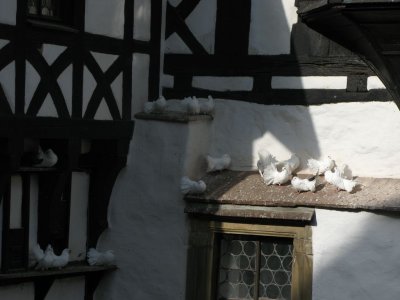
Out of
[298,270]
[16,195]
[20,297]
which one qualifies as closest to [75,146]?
[16,195]

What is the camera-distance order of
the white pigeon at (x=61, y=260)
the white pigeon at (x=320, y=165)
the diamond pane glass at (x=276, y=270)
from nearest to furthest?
the white pigeon at (x=61, y=260) → the white pigeon at (x=320, y=165) → the diamond pane glass at (x=276, y=270)

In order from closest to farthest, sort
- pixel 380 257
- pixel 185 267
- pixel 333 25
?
pixel 333 25 < pixel 380 257 < pixel 185 267

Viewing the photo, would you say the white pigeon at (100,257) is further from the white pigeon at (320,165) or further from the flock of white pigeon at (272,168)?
the white pigeon at (320,165)

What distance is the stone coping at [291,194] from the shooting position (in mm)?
9312

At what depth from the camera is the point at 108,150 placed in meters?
10.1

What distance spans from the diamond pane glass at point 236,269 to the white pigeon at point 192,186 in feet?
1.53

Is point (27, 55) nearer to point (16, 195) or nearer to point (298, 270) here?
point (16, 195)

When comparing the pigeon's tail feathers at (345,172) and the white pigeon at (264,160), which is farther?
the white pigeon at (264,160)

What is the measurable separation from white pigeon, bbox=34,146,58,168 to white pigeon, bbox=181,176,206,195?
1.06m

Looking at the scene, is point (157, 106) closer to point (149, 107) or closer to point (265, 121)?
point (149, 107)

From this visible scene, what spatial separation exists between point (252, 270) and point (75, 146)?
171cm

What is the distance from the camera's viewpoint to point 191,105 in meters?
10.2

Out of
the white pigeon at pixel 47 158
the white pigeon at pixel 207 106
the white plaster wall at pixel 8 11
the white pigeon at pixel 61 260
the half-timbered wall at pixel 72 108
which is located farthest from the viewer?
the white pigeon at pixel 207 106

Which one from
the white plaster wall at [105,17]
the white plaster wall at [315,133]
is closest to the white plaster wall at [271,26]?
the white plaster wall at [315,133]
